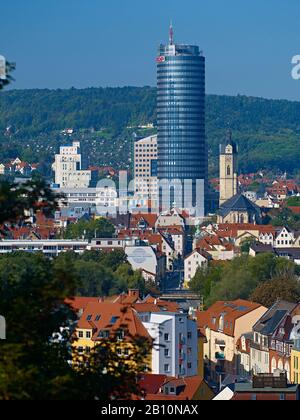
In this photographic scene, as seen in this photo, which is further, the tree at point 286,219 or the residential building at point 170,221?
the residential building at point 170,221

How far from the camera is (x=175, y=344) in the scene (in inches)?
1375

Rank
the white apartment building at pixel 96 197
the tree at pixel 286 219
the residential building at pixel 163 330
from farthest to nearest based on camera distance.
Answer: the white apartment building at pixel 96 197 → the tree at pixel 286 219 → the residential building at pixel 163 330

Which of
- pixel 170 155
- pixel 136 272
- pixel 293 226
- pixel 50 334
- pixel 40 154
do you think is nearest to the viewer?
pixel 50 334

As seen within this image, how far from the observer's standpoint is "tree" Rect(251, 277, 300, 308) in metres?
45.7

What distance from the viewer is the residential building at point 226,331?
41.1m

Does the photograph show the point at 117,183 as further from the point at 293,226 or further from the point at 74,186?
the point at 293,226

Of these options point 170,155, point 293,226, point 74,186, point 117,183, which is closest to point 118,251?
point 293,226

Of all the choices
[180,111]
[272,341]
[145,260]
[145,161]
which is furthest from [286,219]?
[272,341]

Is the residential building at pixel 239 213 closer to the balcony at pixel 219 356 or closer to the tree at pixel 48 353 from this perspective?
the balcony at pixel 219 356

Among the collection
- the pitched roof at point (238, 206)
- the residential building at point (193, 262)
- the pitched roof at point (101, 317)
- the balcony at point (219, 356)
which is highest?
the pitched roof at point (238, 206)

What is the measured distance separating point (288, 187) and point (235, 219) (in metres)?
45.3

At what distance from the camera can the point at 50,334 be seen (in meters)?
9.62

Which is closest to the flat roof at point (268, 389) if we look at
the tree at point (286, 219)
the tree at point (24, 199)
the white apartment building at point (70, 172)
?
the tree at point (24, 199)

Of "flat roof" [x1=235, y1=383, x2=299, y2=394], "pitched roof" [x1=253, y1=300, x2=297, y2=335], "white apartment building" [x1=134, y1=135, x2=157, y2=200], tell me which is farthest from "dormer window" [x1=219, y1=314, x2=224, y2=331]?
"white apartment building" [x1=134, y1=135, x2=157, y2=200]
